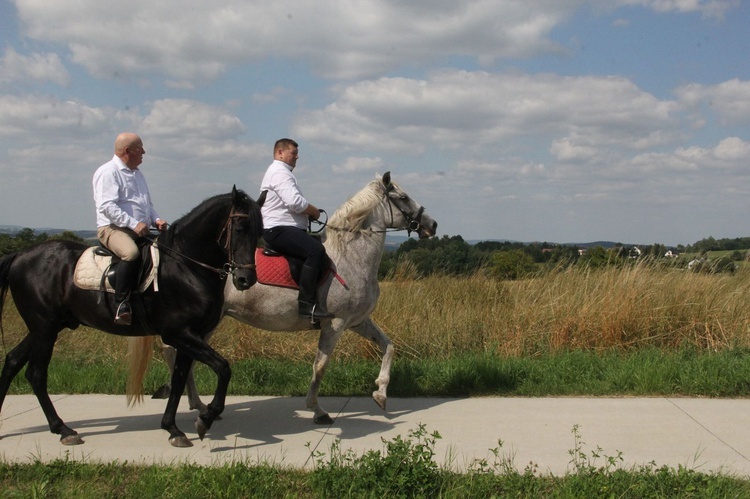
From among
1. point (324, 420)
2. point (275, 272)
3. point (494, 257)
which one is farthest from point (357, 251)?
point (494, 257)

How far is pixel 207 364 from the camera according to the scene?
20.0ft

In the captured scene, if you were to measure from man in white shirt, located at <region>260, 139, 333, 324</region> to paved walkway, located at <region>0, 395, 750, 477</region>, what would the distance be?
1303 mm

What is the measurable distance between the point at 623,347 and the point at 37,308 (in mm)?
7709

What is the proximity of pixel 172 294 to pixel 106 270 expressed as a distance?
0.68 meters

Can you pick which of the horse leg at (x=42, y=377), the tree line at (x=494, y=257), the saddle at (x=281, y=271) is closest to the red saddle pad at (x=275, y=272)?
the saddle at (x=281, y=271)

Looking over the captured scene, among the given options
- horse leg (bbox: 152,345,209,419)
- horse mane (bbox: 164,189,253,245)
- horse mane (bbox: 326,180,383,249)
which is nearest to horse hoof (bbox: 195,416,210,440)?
horse leg (bbox: 152,345,209,419)

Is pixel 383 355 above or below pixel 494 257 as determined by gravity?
below

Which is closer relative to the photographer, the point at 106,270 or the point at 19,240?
the point at 106,270

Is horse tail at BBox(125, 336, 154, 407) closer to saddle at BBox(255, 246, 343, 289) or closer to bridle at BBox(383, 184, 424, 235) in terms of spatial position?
saddle at BBox(255, 246, 343, 289)

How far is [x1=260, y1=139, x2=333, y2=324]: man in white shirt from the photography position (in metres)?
6.87

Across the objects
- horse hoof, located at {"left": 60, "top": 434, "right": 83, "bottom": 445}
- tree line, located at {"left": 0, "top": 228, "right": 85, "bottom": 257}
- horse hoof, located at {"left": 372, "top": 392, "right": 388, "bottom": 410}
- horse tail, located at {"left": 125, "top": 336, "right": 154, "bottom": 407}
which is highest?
tree line, located at {"left": 0, "top": 228, "right": 85, "bottom": 257}

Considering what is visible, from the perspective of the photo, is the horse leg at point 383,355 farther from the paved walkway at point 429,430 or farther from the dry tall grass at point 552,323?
the dry tall grass at point 552,323

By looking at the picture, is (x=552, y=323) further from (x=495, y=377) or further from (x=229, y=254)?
(x=229, y=254)

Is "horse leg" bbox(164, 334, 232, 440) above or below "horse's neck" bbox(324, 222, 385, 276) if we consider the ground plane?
below
